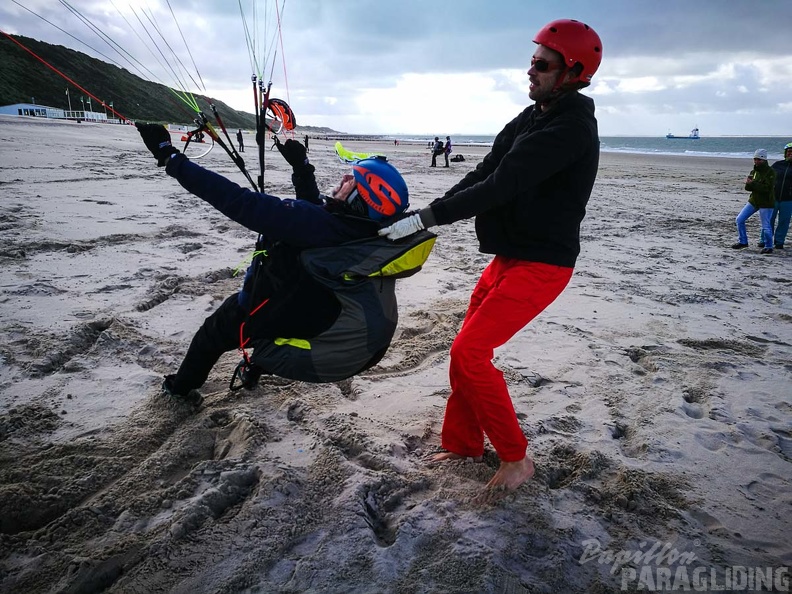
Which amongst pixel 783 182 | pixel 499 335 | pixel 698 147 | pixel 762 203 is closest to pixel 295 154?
pixel 499 335

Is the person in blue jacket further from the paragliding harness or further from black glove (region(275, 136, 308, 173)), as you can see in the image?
black glove (region(275, 136, 308, 173))

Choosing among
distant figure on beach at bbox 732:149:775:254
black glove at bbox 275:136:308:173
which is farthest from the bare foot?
distant figure on beach at bbox 732:149:775:254

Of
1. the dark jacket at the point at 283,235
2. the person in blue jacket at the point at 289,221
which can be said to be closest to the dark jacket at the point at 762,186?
the person in blue jacket at the point at 289,221

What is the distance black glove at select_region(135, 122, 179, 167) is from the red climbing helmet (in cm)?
206

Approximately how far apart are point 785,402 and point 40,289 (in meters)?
6.79

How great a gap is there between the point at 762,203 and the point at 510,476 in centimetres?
961

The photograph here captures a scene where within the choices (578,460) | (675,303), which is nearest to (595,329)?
(675,303)

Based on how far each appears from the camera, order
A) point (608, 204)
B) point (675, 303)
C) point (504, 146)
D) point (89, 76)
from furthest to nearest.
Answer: point (89, 76), point (608, 204), point (675, 303), point (504, 146)

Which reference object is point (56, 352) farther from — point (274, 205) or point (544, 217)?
point (544, 217)

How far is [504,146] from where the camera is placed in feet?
9.66

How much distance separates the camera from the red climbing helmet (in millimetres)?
2477

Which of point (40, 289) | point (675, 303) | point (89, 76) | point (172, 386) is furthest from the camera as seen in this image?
point (89, 76)

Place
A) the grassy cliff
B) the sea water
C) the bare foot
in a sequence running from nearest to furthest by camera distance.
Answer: the bare foot < the sea water < the grassy cliff

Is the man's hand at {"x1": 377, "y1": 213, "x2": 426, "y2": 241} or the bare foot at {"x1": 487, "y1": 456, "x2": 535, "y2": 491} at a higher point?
the man's hand at {"x1": 377, "y1": 213, "x2": 426, "y2": 241}
